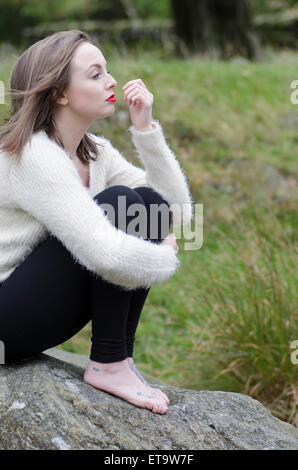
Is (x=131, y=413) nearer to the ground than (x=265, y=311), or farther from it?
farther from it

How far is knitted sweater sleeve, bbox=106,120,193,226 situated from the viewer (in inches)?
85.1

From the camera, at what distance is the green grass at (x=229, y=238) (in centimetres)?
269

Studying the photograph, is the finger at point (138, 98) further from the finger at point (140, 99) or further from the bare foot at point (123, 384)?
the bare foot at point (123, 384)

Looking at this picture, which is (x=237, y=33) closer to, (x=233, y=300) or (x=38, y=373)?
(x=233, y=300)

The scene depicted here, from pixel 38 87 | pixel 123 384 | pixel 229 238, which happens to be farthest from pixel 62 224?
pixel 229 238

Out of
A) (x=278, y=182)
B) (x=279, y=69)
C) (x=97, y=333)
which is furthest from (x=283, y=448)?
(x=279, y=69)

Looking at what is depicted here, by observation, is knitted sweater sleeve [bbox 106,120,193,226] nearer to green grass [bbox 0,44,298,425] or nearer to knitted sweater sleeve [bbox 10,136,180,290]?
knitted sweater sleeve [bbox 10,136,180,290]

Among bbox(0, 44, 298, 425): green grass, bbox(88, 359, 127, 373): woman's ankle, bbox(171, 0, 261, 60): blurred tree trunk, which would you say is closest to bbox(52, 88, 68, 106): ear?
bbox(88, 359, 127, 373): woman's ankle

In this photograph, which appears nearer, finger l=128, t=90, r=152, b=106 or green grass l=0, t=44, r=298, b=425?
finger l=128, t=90, r=152, b=106

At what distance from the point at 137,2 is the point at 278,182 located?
44.9ft

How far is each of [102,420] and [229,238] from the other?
1.68 metres

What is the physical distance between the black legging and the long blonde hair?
0.92ft
